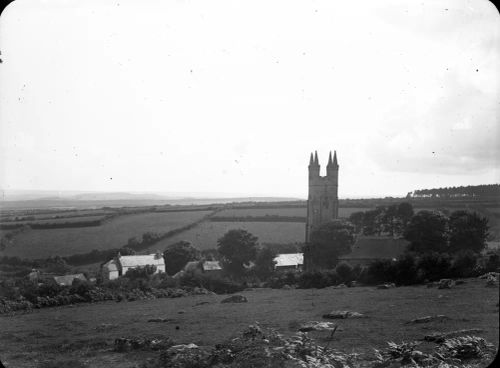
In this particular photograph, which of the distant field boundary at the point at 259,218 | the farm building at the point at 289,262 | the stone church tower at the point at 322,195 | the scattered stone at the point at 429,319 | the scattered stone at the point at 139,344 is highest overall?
the stone church tower at the point at 322,195

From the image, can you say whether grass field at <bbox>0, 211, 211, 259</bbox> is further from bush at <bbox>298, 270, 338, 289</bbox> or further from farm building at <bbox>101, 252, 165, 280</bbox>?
bush at <bbox>298, 270, 338, 289</bbox>

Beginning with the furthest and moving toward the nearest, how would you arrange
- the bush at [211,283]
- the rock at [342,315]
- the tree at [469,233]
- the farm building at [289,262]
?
the farm building at [289,262]
the tree at [469,233]
the bush at [211,283]
the rock at [342,315]

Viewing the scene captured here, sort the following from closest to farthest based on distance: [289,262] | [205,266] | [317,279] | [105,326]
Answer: [105,326]
[317,279]
[205,266]
[289,262]

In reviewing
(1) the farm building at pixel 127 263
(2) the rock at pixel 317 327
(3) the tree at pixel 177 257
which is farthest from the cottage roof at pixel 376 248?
(2) the rock at pixel 317 327

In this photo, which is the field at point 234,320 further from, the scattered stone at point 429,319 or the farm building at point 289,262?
the farm building at point 289,262

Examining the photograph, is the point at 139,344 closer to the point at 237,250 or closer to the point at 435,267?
the point at 435,267

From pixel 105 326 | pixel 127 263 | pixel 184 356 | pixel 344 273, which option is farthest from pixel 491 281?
pixel 127 263

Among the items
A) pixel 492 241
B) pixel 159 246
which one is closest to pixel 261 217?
pixel 159 246
